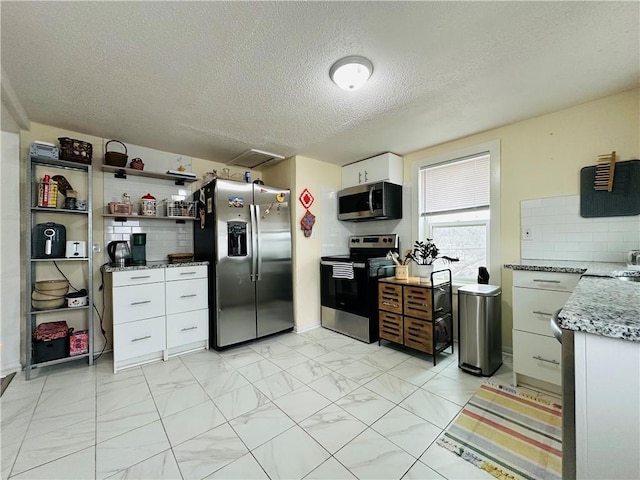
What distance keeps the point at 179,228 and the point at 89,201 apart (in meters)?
0.95

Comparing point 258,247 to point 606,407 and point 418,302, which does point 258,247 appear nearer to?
point 418,302

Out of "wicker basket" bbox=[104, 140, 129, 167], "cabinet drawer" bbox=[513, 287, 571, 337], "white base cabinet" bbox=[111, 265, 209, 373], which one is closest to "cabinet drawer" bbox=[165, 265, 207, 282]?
"white base cabinet" bbox=[111, 265, 209, 373]

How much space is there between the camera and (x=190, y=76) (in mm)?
1841

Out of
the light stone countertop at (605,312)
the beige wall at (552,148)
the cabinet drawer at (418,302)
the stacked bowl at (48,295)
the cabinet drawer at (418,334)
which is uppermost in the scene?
the beige wall at (552,148)

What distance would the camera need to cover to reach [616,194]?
6.84 ft

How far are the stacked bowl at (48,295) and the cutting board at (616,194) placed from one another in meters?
4.59

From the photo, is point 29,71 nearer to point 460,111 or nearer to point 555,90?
point 460,111

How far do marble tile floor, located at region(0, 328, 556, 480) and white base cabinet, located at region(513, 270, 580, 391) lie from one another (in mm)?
318

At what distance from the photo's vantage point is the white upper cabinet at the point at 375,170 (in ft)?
11.1

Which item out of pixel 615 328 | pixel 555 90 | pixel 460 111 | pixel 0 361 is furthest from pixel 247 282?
pixel 555 90

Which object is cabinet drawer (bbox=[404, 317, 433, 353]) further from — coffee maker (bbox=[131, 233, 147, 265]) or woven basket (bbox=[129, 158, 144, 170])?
woven basket (bbox=[129, 158, 144, 170])

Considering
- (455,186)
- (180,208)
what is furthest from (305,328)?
(455,186)

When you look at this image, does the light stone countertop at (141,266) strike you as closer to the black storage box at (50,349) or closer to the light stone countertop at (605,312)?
the black storage box at (50,349)

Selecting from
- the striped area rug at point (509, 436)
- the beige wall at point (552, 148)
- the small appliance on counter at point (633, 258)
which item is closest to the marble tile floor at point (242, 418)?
the striped area rug at point (509, 436)
